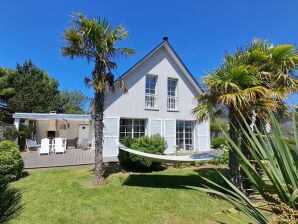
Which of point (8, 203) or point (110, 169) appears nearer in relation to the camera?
point (8, 203)

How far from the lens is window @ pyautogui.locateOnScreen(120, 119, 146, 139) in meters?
14.6

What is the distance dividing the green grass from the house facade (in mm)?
5466

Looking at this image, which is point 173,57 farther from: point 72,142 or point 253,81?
point 72,142

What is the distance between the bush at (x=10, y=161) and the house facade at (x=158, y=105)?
551cm

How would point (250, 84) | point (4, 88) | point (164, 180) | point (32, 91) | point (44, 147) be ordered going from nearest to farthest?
1. point (250, 84)
2. point (164, 180)
3. point (44, 147)
4. point (4, 88)
5. point (32, 91)

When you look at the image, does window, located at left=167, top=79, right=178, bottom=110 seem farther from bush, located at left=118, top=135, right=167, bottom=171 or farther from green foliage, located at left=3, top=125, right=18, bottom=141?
green foliage, located at left=3, top=125, right=18, bottom=141

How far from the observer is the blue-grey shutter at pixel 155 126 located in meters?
14.9

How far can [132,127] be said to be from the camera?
14.9 metres

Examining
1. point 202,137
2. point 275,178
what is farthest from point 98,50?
point 202,137

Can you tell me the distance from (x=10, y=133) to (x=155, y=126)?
1024cm

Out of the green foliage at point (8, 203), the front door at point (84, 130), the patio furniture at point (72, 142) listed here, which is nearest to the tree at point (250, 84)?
the green foliage at point (8, 203)

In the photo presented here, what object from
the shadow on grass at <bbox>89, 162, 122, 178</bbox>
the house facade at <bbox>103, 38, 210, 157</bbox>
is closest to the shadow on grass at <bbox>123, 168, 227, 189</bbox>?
the shadow on grass at <bbox>89, 162, 122, 178</bbox>

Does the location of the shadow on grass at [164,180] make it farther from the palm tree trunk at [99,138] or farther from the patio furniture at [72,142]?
the patio furniture at [72,142]

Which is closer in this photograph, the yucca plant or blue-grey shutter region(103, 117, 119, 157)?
the yucca plant
